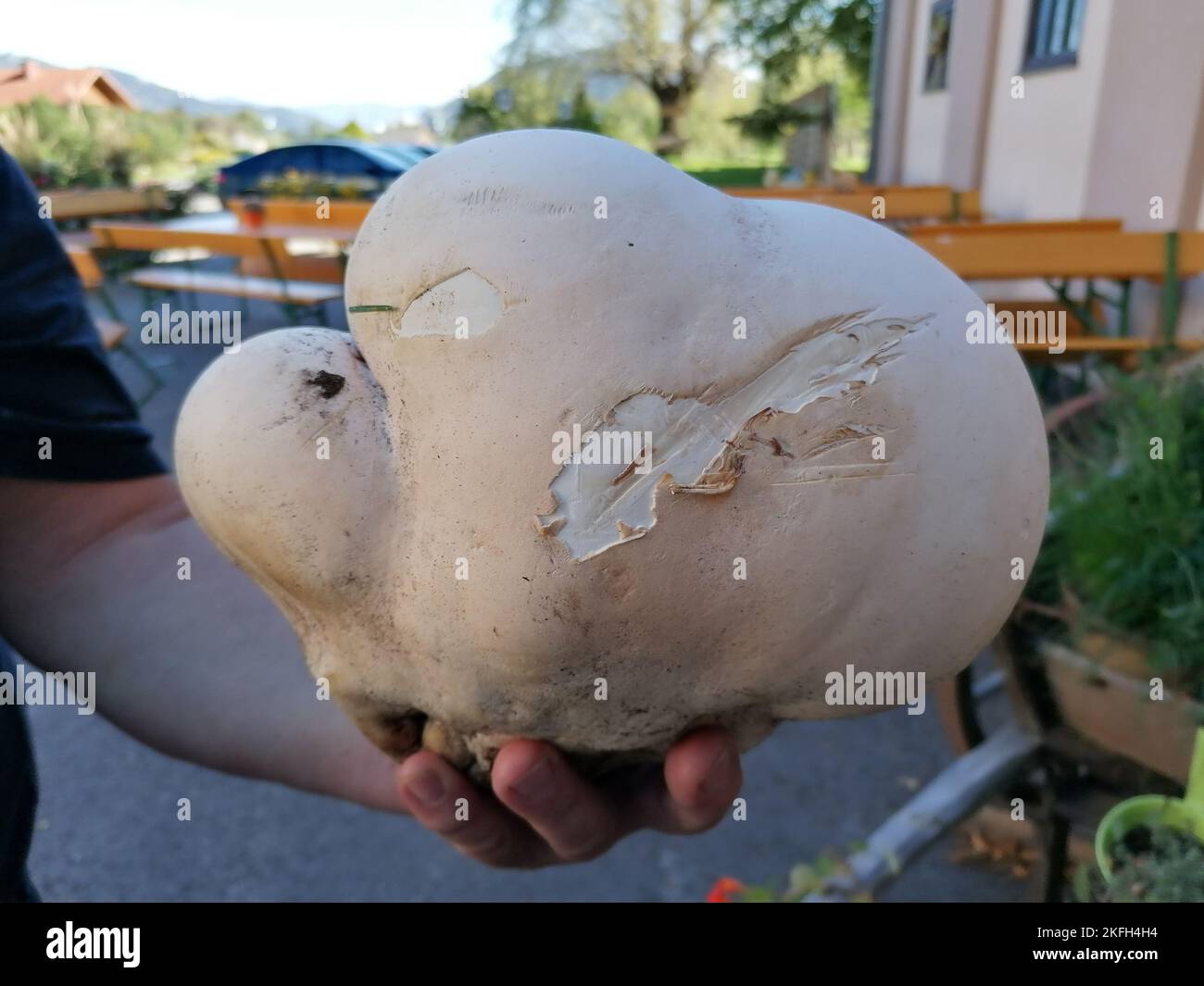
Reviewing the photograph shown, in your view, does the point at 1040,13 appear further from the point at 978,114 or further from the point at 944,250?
the point at 944,250

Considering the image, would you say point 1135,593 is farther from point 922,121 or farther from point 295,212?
point 922,121

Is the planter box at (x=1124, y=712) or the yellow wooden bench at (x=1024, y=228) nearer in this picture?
the planter box at (x=1124, y=712)

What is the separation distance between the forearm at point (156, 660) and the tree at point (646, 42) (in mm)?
13911

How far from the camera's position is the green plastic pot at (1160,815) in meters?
1.24

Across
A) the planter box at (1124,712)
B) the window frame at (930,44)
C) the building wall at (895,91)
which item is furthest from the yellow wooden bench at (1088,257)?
the building wall at (895,91)

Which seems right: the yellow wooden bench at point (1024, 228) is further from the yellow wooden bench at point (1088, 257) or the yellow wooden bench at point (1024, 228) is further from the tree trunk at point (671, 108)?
the tree trunk at point (671, 108)

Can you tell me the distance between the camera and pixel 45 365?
127 centimetres

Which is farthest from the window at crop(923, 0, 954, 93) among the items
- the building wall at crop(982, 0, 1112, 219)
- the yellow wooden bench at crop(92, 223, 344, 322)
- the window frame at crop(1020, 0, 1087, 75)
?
the yellow wooden bench at crop(92, 223, 344, 322)

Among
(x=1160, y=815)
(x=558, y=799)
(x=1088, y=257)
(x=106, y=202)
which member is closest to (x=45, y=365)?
(x=558, y=799)

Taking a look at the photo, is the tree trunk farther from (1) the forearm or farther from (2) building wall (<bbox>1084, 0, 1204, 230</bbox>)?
(1) the forearm

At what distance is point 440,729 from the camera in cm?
114

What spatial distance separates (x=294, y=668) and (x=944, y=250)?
3.04 m
